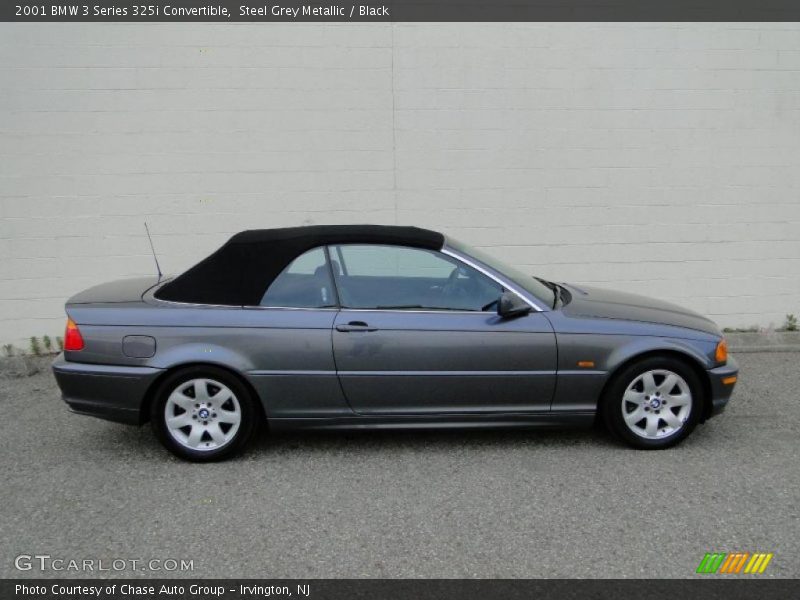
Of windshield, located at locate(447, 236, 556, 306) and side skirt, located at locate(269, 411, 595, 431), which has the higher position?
windshield, located at locate(447, 236, 556, 306)

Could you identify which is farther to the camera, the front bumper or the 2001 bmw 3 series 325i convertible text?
the front bumper

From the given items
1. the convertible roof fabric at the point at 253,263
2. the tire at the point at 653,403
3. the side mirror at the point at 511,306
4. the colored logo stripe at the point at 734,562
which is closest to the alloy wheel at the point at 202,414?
the convertible roof fabric at the point at 253,263

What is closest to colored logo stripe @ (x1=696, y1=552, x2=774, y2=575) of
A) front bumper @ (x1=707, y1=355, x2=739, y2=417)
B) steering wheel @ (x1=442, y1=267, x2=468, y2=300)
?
front bumper @ (x1=707, y1=355, x2=739, y2=417)

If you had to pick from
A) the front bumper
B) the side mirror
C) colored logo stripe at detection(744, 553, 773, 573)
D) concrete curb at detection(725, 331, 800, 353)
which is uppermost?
the side mirror

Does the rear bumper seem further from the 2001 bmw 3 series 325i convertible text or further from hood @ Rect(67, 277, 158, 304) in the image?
hood @ Rect(67, 277, 158, 304)

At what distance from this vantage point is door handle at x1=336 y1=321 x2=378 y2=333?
14.3ft

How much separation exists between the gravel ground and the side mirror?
2.94 ft

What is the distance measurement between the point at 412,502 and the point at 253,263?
1.79m
